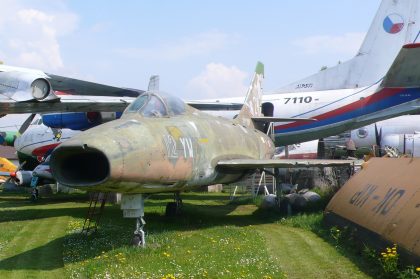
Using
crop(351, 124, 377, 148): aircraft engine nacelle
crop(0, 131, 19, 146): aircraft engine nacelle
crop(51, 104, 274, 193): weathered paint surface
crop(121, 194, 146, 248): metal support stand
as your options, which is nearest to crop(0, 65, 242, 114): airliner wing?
crop(51, 104, 274, 193): weathered paint surface

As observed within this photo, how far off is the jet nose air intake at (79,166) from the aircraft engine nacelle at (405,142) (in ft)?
41.1

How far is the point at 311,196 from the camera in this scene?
559 inches

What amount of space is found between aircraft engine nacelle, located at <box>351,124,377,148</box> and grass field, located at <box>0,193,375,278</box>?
586 inches

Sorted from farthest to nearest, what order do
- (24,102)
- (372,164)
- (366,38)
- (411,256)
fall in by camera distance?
(366,38), (24,102), (372,164), (411,256)

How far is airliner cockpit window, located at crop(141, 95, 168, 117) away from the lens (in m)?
9.17

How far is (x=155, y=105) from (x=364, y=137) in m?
19.4

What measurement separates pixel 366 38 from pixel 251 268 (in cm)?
2069

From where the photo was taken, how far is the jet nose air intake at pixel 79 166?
23.1ft

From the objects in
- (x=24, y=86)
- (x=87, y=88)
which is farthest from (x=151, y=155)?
(x=87, y=88)

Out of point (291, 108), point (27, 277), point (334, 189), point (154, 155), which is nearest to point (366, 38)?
point (291, 108)

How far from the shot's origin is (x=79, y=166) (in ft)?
24.6

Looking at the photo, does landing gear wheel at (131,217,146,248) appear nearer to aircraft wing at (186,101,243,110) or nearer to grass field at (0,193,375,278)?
grass field at (0,193,375,278)

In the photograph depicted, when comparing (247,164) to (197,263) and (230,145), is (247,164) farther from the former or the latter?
(197,263)

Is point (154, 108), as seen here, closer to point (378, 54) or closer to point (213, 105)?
point (213, 105)
